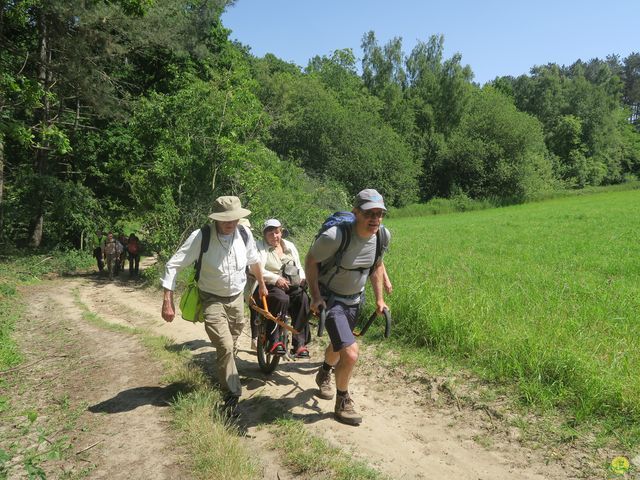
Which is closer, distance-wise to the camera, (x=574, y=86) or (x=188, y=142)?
(x=188, y=142)

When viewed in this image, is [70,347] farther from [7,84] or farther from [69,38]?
[69,38]

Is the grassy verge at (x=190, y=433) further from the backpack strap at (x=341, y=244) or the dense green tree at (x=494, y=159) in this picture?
the dense green tree at (x=494, y=159)

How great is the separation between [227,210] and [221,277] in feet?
2.11

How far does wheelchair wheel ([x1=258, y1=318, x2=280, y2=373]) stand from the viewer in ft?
18.4

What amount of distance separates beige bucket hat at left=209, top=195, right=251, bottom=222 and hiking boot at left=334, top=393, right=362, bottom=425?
1959mm

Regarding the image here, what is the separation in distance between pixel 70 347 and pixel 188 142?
7685mm

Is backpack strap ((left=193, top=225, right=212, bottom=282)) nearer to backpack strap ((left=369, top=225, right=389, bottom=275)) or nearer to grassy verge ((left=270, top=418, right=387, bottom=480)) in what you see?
backpack strap ((left=369, top=225, right=389, bottom=275))

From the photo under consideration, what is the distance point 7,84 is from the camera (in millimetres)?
12008

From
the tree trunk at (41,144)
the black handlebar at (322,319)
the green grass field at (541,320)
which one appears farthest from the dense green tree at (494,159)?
the black handlebar at (322,319)

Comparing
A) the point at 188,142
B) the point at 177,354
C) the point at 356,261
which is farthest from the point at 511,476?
the point at 188,142

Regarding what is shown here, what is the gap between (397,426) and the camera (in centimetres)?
456

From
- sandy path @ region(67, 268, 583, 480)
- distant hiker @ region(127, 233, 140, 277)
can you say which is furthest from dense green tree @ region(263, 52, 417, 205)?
sandy path @ region(67, 268, 583, 480)

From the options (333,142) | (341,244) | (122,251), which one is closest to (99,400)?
(341,244)

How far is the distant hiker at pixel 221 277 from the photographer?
4555mm
